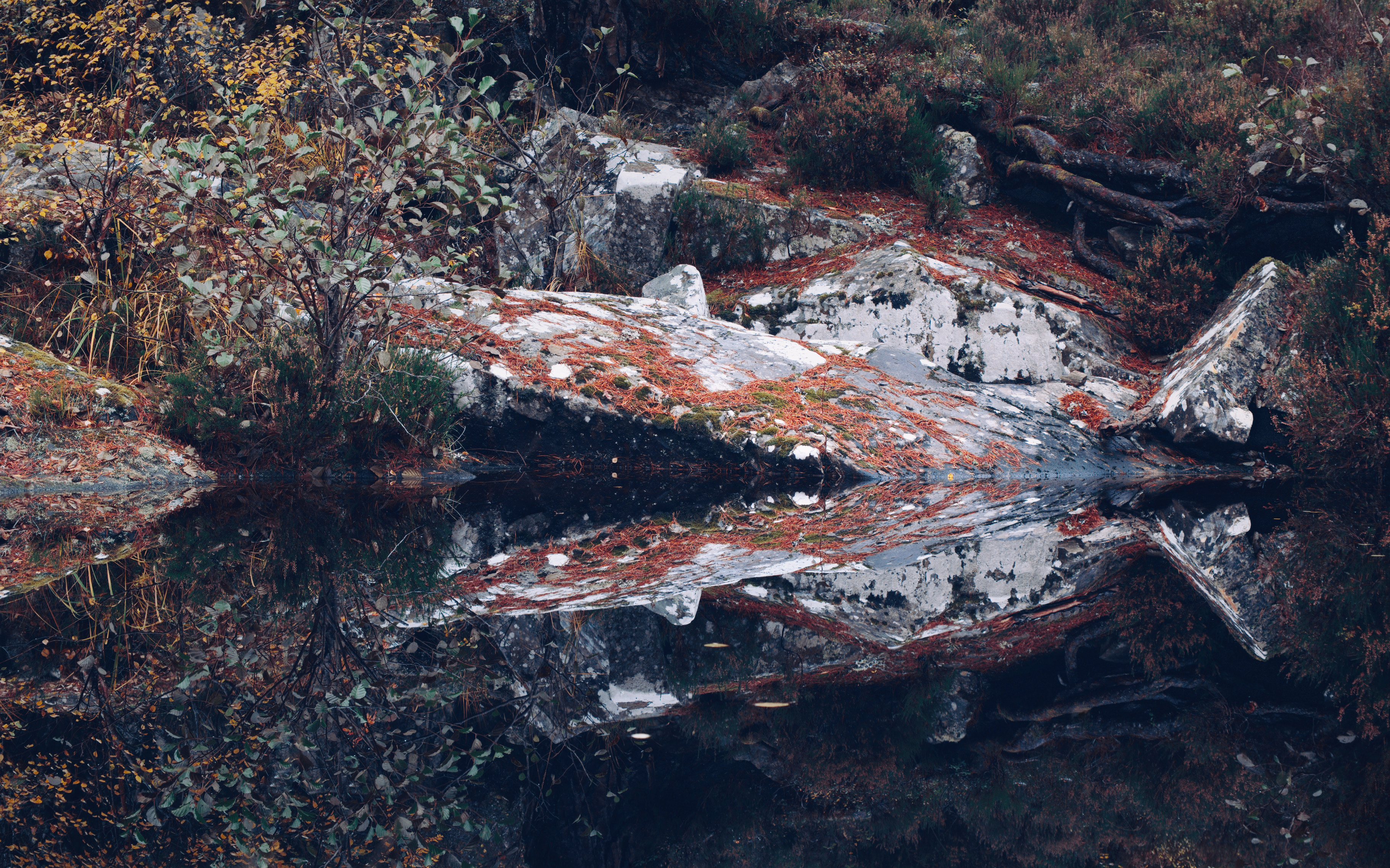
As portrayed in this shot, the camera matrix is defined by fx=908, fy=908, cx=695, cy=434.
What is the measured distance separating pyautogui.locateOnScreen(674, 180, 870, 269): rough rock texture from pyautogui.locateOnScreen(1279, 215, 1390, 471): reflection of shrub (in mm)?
3961

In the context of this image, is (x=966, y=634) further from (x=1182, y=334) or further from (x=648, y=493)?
(x=1182, y=334)

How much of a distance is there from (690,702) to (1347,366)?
624 centimetres

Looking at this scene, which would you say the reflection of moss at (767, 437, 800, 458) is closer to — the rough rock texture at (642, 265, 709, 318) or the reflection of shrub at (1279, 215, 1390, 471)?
the rough rock texture at (642, 265, 709, 318)

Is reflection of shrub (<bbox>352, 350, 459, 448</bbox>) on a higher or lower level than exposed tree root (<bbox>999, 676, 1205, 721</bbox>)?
lower

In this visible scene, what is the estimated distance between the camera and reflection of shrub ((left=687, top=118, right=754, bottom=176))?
33.0 ft

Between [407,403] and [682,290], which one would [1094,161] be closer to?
[682,290]

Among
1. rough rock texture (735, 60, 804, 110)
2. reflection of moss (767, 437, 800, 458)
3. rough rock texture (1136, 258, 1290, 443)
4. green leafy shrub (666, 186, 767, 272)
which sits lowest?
reflection of moss (767, 437, 800, 458)

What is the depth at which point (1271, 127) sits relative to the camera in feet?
25.0

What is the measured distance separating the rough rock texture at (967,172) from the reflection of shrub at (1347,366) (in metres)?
3.57

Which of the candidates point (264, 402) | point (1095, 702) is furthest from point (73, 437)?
point (1095, 702)

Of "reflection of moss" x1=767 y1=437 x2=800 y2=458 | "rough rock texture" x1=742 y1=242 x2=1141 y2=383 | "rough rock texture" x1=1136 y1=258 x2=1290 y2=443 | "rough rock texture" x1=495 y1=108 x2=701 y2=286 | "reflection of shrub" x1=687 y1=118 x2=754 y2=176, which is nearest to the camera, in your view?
"reflection of moss" x1=767 y1=437 x2=800 y2=458

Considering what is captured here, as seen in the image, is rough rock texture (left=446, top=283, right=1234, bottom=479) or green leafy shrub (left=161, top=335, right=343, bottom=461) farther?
rough rock texture (left=446, top=283, right=1234, bottom=479)

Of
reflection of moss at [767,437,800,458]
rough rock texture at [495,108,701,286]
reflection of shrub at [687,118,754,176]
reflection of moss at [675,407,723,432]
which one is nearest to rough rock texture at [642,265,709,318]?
rough rock texture at [495,108,701,286]

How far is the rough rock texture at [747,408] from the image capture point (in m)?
6.71
